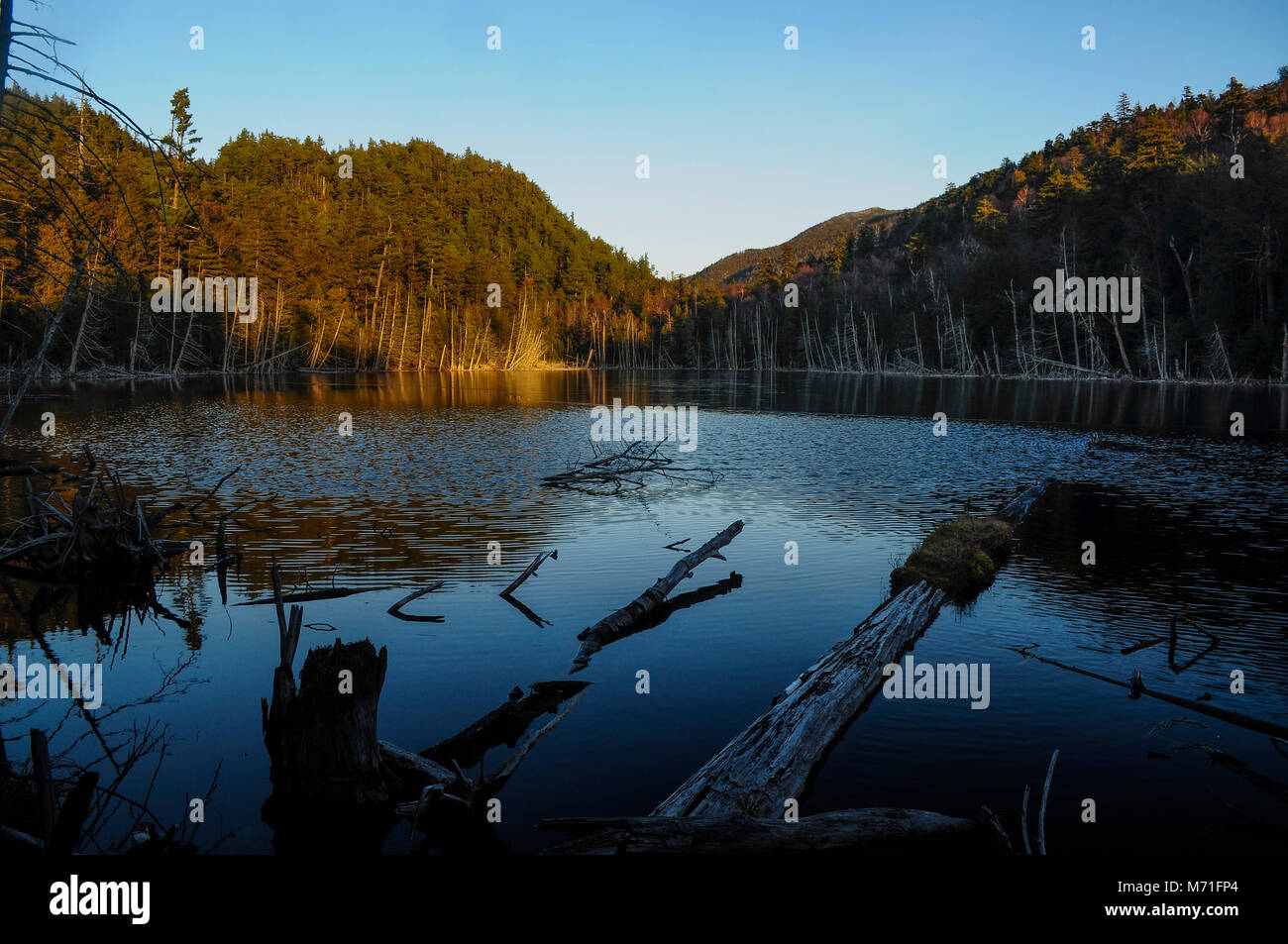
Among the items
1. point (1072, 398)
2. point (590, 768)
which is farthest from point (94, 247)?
point (1072, 398)

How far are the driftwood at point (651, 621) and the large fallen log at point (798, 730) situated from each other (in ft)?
9.73

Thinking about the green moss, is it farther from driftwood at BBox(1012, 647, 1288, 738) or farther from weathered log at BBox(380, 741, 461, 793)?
weathered log at BBox(380, 741, 461, 793)

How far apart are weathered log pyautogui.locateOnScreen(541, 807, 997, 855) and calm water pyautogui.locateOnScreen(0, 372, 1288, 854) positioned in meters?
0.92

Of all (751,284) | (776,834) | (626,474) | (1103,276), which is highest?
(751,284)

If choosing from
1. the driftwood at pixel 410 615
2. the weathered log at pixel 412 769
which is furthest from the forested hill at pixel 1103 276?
the weathered log at pixel 412 769

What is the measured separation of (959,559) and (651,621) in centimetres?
607

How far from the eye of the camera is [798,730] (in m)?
7.86

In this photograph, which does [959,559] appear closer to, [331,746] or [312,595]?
[312,595]

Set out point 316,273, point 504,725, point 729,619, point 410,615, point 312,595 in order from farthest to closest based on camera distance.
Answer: point 316,273, point 312,595, point 729,619, point 410,615, point 504,725

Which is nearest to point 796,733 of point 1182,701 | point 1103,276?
point 1182,701

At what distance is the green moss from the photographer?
1367cm

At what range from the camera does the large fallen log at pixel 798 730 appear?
6.61 m

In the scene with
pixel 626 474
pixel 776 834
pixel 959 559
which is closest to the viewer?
pixel 776 834
